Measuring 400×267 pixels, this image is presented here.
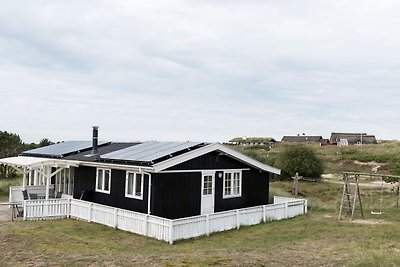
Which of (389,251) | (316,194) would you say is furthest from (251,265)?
(316,194)

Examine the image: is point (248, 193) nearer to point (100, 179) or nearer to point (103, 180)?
point (103, 180)

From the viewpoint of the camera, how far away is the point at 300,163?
1566 inches

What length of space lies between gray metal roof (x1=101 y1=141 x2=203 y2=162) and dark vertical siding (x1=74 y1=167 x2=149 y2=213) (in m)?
0.79

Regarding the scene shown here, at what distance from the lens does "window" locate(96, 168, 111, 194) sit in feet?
61.6

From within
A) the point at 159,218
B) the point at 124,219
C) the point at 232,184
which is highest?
the point at 232,184

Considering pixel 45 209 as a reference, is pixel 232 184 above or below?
above

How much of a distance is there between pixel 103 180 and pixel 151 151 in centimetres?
284

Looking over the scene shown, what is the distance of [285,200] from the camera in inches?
843

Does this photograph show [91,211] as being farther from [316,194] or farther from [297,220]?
[316,194]

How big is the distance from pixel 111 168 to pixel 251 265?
392 inches

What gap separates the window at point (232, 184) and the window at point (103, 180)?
5.24 m

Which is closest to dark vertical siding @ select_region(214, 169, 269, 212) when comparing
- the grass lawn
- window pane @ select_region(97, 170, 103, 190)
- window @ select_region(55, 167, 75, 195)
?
the grass lawn

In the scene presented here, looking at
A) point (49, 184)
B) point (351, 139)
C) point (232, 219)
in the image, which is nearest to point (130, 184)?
point (232, 219)

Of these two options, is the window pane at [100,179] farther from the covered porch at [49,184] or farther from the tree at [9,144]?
the tree at [9,144]
